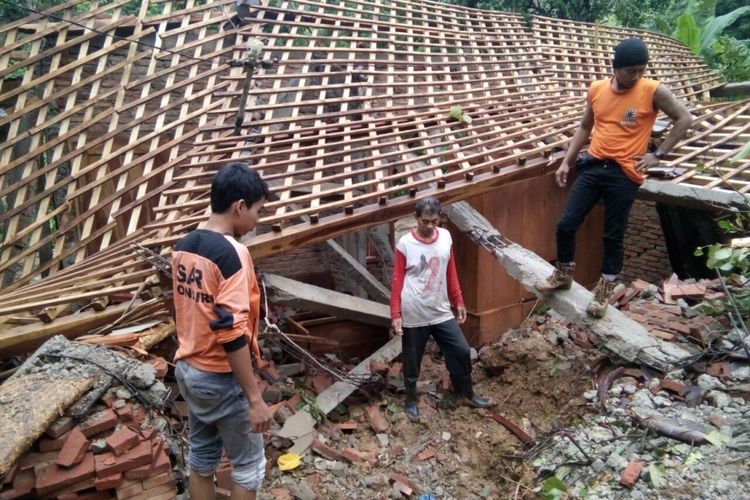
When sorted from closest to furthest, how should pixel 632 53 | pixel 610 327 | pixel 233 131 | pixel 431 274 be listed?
pixel 632 53 → pixel 610 327 → pixel 431 274 → pixel 233 131

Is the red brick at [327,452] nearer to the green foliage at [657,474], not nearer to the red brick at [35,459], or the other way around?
the red brick at [35,459]

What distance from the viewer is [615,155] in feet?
12.0

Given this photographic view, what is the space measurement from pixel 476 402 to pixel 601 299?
1306mm

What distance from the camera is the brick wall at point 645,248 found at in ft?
22.9

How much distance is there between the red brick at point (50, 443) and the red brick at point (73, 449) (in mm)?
26

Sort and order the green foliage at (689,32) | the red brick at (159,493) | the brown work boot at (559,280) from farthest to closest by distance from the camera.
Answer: the green foliage at (689,32), the brown work boot at (559,280), the red brick at (159,493)

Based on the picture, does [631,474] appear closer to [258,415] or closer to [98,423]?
[258,415]

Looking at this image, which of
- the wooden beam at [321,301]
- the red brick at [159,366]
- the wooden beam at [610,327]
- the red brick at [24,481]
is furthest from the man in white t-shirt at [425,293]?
the red brick at [24,481]

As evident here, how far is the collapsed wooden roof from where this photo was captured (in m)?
4.27

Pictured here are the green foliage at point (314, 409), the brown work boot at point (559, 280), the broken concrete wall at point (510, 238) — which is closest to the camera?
the brown work boot at point (559, 280)

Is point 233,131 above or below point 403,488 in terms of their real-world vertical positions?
above

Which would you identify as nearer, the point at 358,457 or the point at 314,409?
the point at 358,457

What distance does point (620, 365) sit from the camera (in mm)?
3826

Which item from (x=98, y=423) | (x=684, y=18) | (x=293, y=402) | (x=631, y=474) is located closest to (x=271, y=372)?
(x=293, y=402)
